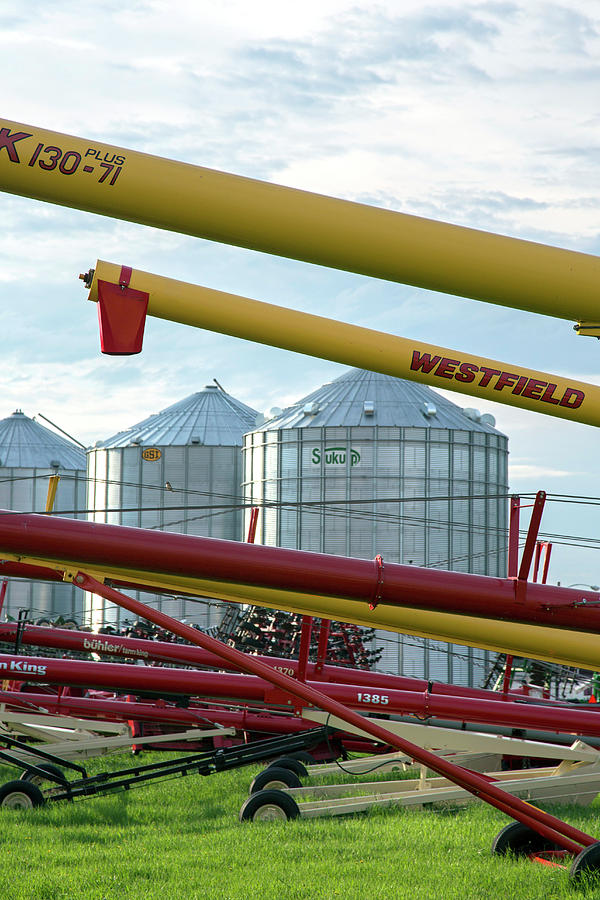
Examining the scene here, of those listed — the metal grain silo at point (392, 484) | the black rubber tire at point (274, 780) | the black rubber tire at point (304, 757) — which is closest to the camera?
the black rubber tire at point (274, 780)

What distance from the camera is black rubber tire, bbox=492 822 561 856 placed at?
867 centimetres

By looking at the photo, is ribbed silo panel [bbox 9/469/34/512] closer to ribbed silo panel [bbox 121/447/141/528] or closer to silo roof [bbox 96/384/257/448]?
silo roof [bbox 96/384/257/448]

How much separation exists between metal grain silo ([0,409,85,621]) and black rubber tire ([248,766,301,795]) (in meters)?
20.5

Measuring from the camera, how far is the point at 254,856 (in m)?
8.73

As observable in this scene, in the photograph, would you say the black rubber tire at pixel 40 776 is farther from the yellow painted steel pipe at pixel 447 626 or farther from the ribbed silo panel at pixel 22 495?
the ribbed silo panel at pixel 22 495

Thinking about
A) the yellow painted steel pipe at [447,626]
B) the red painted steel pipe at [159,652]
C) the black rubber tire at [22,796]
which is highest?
the yellow painted steel pipe at [447,626]

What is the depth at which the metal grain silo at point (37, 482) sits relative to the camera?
3400 cm

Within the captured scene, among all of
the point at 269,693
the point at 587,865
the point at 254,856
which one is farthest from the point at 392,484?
the point at 587,865

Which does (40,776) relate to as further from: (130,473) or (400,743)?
(130,473)

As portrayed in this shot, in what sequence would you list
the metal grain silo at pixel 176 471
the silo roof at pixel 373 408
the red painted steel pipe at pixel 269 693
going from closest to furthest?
the red painted steel pipe at pixel 269 693 → the silo roof at pixel 373 408 → the metal grain silo at pixel 176 471

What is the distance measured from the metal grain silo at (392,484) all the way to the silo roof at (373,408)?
0.12 ft

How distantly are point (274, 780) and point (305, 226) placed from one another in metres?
9.05

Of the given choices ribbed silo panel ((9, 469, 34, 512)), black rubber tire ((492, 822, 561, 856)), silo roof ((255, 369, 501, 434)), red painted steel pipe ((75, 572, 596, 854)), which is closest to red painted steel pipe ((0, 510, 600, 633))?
red painted steel pipe ((75, 572, 596, 854))

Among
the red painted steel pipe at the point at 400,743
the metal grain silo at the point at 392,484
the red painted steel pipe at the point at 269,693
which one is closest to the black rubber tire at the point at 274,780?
the red painted steel pipe at the point at 269,693
